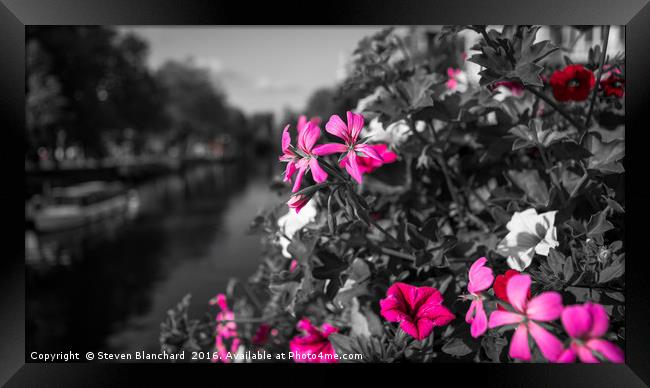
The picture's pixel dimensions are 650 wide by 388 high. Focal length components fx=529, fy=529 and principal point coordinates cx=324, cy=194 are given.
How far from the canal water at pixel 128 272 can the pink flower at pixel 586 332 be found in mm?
5168

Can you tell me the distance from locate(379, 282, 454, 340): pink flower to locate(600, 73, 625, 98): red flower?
0.71 m

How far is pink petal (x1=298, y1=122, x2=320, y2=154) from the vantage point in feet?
2.62

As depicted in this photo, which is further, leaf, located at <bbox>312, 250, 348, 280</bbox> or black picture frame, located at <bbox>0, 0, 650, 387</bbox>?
leaf, located at <bbox>312, 250, 348, 280</bbox>

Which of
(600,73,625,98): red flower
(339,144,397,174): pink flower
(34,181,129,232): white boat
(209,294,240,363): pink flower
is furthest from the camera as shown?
(34,181,129,232): white boat

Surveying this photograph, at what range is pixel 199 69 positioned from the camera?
202 ft

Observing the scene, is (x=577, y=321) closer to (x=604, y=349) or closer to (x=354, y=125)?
(x=604, y=349)

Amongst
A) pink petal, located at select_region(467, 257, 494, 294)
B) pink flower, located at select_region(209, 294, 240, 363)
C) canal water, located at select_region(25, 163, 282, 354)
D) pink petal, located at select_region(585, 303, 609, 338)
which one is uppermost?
pink petal, located at select_region(467, 257, 494, 294)

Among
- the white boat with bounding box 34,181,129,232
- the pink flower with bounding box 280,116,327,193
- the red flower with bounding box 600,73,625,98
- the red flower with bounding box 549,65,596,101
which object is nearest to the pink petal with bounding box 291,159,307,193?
the pink flower with bounding box 280,116,327,193

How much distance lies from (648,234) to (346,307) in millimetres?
666

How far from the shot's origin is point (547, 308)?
2.01 ft

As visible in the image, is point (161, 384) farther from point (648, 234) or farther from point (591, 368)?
point (648, 234)

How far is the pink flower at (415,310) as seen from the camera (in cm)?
89

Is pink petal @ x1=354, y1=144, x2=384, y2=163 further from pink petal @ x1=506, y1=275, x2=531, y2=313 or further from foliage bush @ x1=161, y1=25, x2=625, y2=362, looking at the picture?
pink petal @ x1=506, y1=275, x2=531, y2=313

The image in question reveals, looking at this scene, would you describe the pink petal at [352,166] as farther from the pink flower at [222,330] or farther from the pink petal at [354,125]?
the pink flower at [222,330]
